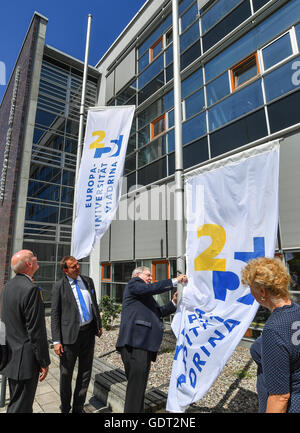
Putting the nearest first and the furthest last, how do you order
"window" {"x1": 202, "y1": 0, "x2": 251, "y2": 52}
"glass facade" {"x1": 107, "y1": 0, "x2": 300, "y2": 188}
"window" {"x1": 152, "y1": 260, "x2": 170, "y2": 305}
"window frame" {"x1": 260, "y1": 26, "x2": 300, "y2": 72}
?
"window frame" {"x1": 260, "y1": 26, "x2": 300, "y2": 72}, "glass facade" {"x1": 107, "y1": 0, "x2": 300, "y2": 188}, "window" {"x1": 202, "y1": 0, "x2": 251, "y2": 52}, "window" {"x1": 152, "y1": 260, "x2": 170, "y2": 305}

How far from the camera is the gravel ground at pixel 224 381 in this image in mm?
3615

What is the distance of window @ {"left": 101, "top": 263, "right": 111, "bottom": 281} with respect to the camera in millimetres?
12283

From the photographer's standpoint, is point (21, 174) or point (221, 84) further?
point (21, 174)

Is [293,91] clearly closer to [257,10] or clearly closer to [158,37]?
[257,10]

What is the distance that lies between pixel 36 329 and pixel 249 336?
5.85 meters

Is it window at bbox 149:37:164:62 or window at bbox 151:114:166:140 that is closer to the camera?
window at bbox 151:114:166:140

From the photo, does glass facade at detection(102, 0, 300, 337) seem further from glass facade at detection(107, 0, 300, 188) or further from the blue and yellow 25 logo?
the blue and yellow 25 logo

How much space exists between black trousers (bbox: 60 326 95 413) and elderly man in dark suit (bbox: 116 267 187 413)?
742 millimetres

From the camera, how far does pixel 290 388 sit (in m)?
1.50

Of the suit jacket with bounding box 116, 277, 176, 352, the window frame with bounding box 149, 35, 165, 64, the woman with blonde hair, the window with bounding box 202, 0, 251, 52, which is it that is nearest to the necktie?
the suit jacket with bounding box 116, 277, 176, 352

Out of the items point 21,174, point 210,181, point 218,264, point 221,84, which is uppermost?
point 221,84

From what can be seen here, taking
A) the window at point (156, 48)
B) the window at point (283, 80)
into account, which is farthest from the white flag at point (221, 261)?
the window at point (156, 48)

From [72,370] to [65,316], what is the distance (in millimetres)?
697

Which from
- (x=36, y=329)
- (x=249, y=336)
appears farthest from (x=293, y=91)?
(x=36, y=329)
